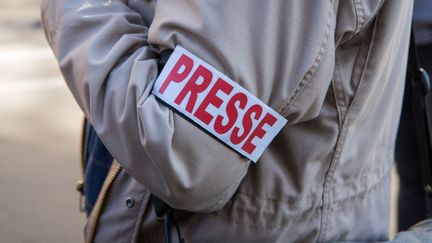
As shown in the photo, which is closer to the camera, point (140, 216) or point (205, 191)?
point (205, 191)

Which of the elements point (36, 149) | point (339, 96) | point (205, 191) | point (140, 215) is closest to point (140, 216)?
point (140, 215)

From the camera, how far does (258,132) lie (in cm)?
137

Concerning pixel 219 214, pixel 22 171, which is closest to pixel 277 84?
pixel 219 214

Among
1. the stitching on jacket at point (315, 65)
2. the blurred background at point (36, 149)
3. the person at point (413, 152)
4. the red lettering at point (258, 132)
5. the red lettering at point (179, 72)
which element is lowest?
the blurred background at point (36, 149)

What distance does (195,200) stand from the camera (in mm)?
1392

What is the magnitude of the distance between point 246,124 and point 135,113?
18cm

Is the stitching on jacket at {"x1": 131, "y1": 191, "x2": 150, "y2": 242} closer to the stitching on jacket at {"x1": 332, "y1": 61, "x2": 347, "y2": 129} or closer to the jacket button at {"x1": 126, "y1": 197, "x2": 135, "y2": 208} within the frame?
the jacket button at {"x1": 126, "y1": 197, "x2": 135, "y2": 208}

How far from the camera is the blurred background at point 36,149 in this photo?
12.1 ft

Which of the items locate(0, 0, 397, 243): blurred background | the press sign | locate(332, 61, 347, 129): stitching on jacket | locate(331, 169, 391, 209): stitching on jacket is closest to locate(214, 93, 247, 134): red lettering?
the press sign

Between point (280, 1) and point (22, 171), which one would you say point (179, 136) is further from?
point (22, 171)

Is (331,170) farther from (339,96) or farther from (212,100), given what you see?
(212,100)

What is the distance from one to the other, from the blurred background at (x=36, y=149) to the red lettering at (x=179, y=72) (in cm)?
187

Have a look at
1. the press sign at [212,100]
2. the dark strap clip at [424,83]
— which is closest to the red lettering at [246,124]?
the press sign at [212,100]

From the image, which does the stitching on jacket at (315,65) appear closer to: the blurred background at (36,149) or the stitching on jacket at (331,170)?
the stitching on jacket at (331,170)
